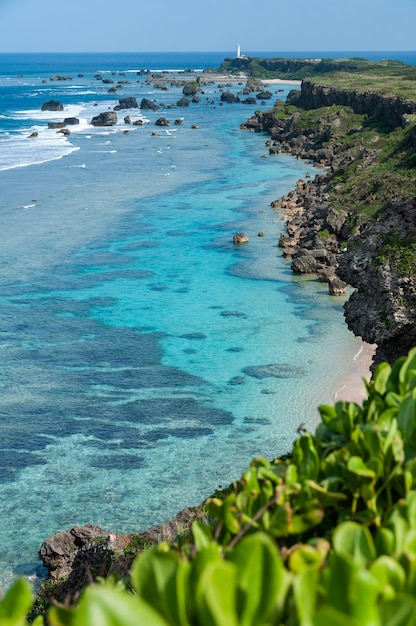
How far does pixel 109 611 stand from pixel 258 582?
34.3 inches

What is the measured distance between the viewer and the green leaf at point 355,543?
171 inches

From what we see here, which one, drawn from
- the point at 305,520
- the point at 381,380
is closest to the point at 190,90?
the point at 381,380

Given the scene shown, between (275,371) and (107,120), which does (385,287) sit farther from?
(107,120)

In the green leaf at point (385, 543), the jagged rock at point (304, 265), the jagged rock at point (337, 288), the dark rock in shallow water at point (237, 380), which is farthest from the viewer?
the jagged rock at point (304, 265)

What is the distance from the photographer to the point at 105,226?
5900 centimetres

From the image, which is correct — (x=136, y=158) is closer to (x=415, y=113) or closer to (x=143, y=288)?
(x=415, y=113)

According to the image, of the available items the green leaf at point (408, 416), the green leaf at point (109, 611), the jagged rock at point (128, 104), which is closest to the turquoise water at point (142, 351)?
the green leaf at point (408, 416)

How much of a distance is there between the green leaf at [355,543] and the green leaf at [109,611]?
147 centimetres

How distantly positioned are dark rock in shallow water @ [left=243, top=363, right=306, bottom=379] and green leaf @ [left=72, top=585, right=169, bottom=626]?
28.4 m

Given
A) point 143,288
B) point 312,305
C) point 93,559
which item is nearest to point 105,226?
point 143,288

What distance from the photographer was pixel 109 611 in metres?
3.24

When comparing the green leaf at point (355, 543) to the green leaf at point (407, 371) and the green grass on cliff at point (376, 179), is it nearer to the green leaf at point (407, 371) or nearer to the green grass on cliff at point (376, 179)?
the green leaf at point (407, 371)

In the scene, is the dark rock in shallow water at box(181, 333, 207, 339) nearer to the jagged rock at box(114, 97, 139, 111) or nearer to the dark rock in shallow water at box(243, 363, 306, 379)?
the dark rock in shallow water at box(243, 363, 306, 379)

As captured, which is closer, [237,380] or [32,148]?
[237,380]
